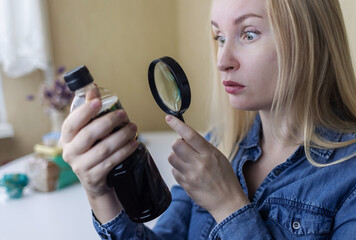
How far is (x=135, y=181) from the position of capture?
0.59 meters

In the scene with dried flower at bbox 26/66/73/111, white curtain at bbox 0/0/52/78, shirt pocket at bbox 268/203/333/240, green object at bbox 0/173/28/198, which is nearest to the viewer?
shirt pocket at bbox 268/203/333/240

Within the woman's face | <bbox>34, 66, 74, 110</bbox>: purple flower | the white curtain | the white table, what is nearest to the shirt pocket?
the woman's face

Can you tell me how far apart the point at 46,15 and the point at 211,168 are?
1707 mm

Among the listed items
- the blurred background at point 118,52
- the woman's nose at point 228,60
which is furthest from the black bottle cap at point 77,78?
the blurred background at point 118,52

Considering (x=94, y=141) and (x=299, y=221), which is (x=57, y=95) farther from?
(x=299, y=221)

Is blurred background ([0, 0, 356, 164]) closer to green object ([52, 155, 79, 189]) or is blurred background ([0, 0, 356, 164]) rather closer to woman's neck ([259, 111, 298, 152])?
green object ([52, 155, 79, 189])

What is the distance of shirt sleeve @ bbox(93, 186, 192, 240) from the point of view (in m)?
0.71

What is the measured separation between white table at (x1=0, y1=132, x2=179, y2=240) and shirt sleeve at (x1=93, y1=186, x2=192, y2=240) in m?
0.13

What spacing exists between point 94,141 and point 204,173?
0.69 ft

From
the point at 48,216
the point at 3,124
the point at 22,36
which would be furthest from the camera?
the point at 3,124

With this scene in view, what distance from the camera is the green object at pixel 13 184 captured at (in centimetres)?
113

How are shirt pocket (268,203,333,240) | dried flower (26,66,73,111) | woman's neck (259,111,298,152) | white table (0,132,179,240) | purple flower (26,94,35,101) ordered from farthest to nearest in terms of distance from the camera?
purple flower (26,94,35,101)
dried flower (26,66,73,111)
white table (0,132,179,240)
woman's neck (259,111,298,152)
shirt pocket (268,203,333,240)

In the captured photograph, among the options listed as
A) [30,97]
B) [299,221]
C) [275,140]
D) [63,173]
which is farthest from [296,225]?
[30,97]

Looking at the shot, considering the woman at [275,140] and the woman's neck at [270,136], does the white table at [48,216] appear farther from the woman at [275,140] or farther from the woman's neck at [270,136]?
the woman's neck at [270,136]
